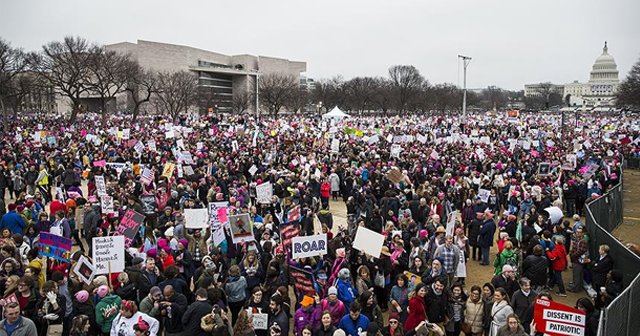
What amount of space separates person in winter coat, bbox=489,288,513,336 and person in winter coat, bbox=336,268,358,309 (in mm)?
2003

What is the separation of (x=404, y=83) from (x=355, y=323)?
9840 centimetres

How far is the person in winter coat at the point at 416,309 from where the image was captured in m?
7.16

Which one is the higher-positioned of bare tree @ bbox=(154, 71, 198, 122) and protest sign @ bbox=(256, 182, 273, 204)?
bare tree @ bbox=(154, 71, 198, 122)

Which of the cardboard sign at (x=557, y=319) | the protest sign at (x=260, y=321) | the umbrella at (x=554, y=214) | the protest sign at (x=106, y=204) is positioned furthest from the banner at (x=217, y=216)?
the umbrella at (x=554, y=214)

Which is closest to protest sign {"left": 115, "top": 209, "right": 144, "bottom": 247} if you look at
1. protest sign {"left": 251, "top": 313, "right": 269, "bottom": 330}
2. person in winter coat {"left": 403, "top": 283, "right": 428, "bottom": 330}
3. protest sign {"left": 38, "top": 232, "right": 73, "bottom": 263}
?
protest sign {"left": 38, "top": 232, "right": 73, "bottom": 263}

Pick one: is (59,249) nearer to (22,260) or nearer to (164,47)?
(22,260)

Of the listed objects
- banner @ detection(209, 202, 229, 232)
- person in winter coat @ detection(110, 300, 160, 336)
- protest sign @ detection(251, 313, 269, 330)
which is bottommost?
protest sign @ detection(251, 313, 269, 330)

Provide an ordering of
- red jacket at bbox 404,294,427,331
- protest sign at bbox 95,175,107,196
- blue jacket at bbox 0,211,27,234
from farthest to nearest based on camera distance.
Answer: protest sign at bbox 95,175,107,196 → blue jacket at bbox 0,211,27,234 → red jacket at bbox 404,294,427,331

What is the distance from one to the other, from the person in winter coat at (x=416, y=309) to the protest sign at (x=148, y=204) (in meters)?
8.65

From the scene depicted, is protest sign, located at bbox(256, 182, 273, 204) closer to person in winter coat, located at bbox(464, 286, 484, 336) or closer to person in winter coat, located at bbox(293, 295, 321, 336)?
person in winter coat, located at bbox(293, 295, 321, 336)

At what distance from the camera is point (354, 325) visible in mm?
6668

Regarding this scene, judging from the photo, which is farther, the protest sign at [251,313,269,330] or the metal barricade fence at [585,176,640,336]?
the protest sign at [251,313,269,330]

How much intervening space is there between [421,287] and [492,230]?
5.40 meters

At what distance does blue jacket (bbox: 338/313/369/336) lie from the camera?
661 centimetres
